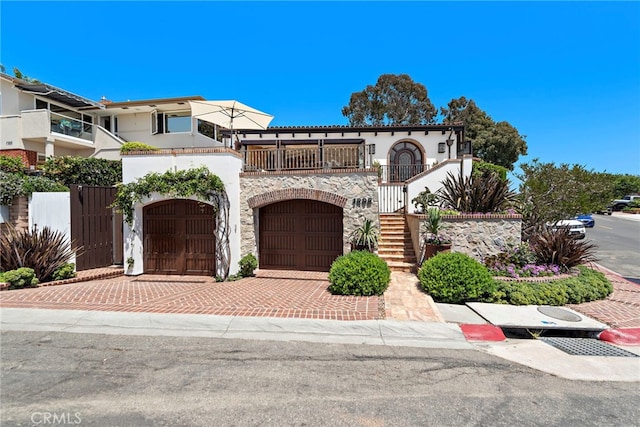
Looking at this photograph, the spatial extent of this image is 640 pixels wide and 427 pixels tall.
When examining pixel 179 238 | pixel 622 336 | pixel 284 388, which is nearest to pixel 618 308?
pixel 622 336

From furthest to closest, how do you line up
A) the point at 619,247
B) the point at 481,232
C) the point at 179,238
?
the point at 619,247 → the point at 179,238 → the point at 481,232

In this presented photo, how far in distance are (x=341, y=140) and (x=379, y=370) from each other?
1368 cm

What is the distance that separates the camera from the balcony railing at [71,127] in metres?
18.9

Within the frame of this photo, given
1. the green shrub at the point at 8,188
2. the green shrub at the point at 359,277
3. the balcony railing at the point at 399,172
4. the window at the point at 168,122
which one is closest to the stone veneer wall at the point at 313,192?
the green shrub at the point at 359,277

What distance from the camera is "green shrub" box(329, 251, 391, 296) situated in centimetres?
769

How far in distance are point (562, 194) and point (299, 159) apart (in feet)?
30.5

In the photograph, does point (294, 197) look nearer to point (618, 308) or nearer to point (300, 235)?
point (300, 235)

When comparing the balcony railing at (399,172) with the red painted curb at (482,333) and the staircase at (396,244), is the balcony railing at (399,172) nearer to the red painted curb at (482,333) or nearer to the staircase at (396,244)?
the staircase at (396,244)

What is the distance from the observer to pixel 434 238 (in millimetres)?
9344

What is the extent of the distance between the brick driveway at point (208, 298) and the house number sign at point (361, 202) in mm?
2643

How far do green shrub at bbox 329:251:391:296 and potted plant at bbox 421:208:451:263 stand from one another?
6.58ft

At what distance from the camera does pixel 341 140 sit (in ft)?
54.5

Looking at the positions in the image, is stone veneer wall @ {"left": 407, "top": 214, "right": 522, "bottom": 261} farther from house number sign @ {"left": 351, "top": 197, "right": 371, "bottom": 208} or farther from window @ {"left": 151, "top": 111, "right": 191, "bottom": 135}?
window @ {"left": 151, "top": 111, "right": 191, "bottom": 135}

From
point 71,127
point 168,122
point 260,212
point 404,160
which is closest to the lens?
point 260,212
